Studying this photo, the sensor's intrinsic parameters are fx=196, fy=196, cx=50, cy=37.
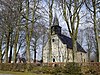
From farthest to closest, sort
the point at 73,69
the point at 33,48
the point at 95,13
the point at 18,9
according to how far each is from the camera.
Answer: the point at 33,48 < the point at 18,9 < the point at 95,13 < the point at 73,69

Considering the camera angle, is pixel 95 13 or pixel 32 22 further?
pixel 32 22

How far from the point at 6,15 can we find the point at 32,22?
400cm

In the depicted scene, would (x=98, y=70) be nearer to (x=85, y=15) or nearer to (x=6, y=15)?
(x=85, y=15)

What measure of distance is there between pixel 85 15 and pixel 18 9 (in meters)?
9.48

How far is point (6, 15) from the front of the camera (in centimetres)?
2884

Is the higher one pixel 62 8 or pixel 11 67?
pixel 62 8

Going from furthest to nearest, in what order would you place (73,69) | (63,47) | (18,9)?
(63,47) → (18,9) → (73,69)

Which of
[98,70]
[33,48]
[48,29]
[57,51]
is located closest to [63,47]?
[57,51]

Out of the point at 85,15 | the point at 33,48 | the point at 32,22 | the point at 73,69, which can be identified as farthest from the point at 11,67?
the point at 33,48

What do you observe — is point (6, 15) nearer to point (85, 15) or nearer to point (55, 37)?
point (85, 15)

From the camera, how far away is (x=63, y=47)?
59.1 m

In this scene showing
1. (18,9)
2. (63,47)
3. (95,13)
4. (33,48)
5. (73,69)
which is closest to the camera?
(73,69)

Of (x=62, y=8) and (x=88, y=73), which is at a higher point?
(x=62, y=8)

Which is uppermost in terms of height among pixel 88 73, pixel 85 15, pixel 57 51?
pixel 85 15
